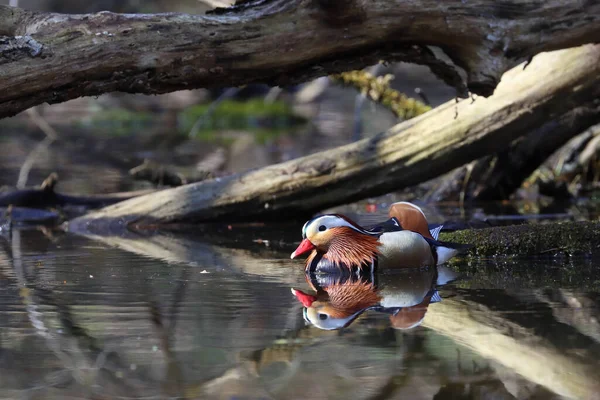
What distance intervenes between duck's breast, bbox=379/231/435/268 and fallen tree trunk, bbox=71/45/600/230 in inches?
76.5

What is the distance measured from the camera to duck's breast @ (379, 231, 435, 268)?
5109 millimetres

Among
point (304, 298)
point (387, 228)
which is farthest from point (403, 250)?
point (304, 298)

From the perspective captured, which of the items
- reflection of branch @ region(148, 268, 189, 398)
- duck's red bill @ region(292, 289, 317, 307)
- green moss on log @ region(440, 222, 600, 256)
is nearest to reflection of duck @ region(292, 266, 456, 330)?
duck's red bill @ region(292, 289, 317, 307)

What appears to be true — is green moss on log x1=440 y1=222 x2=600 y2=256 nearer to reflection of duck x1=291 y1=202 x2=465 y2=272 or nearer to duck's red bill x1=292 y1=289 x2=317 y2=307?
reflection of duck x1=291 y1=202 x2=465 y2=272

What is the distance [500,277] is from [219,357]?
211 cm

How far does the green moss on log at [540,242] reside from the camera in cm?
558

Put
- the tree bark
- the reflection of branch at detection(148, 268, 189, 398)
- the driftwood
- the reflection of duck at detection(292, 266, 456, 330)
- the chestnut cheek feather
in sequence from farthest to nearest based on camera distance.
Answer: the driftwood → the chestnut cheek feather → the tree bark → the reflection of duck at detection(292, 266, 456, 330) → the reflection of branch at detection(148, 268, 189, 398)

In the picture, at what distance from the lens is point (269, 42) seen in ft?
17.3

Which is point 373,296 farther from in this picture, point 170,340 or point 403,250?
point 170,340

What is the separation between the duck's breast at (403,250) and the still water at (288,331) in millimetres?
76

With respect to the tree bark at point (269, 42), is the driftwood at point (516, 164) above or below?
below

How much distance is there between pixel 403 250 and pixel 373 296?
688mm

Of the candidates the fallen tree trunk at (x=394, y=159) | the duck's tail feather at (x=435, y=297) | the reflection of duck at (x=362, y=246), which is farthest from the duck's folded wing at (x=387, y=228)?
the fallen tree trunk at (x=394, y=159)

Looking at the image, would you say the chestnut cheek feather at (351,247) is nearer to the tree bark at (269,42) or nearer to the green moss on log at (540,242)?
the green moss on log at (540,242)
